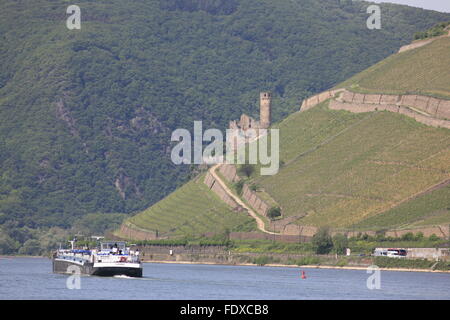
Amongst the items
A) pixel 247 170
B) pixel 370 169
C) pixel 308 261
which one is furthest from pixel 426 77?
pixel 308 261

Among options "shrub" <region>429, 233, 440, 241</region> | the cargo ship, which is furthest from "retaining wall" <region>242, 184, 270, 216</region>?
the cargo ship

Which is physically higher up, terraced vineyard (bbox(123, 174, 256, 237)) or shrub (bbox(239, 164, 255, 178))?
shrub (bbox(239, 164, 255, 178))

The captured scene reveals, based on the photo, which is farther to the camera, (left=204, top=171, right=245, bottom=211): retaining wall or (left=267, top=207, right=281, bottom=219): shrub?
(left=204, top=171, right=245, bottom=211): retaining wall

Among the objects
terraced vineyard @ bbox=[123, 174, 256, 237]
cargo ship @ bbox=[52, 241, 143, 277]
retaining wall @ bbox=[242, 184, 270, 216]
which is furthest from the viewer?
terraced vineyard @ bbox=[123, 174, 256, 237]

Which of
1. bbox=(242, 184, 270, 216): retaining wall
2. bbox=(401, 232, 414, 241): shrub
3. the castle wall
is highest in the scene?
bbox=(242, 184, 270, 216): retaining wall

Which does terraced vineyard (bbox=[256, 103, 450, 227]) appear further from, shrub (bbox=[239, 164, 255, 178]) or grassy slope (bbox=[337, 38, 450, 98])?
grassy slope (bbox=[337, 38, 450, 98])
